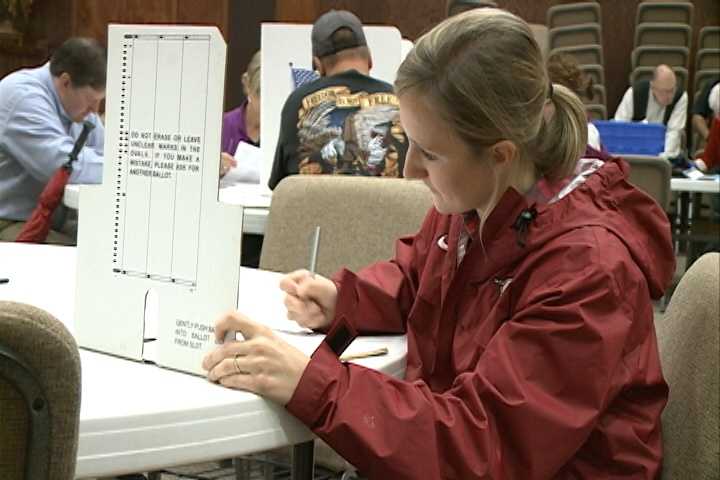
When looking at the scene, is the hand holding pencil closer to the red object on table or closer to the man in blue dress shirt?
the red object on table

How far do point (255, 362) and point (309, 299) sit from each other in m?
0.42

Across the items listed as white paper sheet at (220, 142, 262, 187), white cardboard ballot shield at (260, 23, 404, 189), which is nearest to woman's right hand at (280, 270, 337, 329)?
white cardboard ballot shield at (260, 23, 404, 189)

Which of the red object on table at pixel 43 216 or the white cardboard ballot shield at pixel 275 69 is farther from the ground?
the white cardboard ballot shield at pixel 275 69

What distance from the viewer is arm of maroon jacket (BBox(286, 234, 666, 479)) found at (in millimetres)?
1174

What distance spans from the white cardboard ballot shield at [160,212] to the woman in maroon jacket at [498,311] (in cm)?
6

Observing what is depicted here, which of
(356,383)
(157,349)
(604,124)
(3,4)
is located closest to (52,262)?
(157,349)

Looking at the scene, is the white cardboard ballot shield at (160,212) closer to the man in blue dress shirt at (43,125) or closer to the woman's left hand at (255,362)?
Result: the woman's left hand at (255,362)

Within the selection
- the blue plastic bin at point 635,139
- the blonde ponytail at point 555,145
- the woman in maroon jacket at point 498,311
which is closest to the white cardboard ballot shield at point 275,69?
the woman in maroon jacket at point 498,311

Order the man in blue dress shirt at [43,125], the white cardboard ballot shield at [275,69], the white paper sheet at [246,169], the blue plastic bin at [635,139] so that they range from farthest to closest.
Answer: the blue plastic bin at [635,139]
the man in blue dress shirt at [43,125]
the white paper sheet at [246,169]
the white cardboard ballot shield at [275,69]

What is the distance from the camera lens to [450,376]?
1.47 meters

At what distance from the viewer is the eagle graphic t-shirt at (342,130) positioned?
3.21 meters

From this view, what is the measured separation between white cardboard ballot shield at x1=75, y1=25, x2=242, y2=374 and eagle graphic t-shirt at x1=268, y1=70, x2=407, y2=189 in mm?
A: 1910

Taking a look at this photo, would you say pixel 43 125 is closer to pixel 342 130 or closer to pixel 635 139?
pixel 342 130

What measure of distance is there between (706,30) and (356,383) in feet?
35.7
